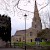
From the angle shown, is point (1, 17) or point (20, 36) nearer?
point (1, 17)

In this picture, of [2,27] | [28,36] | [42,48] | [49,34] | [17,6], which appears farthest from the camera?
[28,36]

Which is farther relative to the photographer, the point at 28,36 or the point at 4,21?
the point at 28,36

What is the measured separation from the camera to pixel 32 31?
85.0 metres

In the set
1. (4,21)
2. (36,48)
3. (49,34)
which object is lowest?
(36,48)

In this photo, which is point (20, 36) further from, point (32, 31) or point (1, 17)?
point (1, 17)

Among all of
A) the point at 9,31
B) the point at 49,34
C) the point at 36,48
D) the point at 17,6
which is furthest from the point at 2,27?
the point at 17,6

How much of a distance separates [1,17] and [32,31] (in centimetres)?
4099

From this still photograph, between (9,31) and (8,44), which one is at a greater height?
(9,31)

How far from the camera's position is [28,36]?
278 feet

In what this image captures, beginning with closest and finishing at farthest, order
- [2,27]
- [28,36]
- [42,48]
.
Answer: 1. [42,48]
2. [2,27]
3. [28,36]

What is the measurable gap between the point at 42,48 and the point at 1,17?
1615 centimetres

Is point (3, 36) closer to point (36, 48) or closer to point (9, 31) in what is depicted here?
point (9, 31)

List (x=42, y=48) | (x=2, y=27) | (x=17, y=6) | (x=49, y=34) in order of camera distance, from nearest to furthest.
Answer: (x=17, y=6) < (x=49, y=34) < (x=42, y=48) < (x=2, y=27)

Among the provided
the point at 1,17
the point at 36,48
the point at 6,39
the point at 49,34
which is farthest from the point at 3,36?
the point at 49,34
